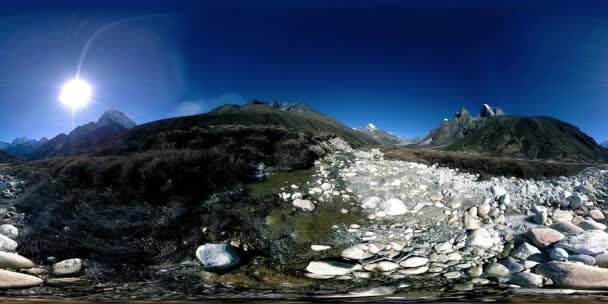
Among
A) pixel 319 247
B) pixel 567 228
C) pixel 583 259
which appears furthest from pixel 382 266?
pixel 567 228

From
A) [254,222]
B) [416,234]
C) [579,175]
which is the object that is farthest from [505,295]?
[579,175]

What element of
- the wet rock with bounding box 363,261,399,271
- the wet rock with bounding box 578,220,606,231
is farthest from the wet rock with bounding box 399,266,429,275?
the wet rock with bounding box 578,220,606,231

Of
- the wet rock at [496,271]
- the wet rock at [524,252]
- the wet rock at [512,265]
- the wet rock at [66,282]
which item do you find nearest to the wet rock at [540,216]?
the wet rock at [524,252]

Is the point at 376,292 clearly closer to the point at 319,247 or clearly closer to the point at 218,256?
the point at 319,247

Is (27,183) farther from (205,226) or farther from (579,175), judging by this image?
(579,175)

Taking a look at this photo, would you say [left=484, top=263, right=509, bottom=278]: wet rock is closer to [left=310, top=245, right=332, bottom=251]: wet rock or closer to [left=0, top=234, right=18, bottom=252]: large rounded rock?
[left=310, top=245, right=332, bottom=251]: wet rock

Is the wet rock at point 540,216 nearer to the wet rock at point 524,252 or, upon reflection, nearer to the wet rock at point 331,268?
the wet rock at point 524,252
